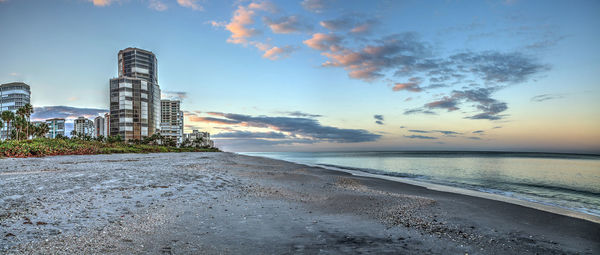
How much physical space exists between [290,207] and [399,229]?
3603mm

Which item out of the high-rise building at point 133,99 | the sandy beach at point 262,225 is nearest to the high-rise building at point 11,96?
the high-rise building at point 133,99

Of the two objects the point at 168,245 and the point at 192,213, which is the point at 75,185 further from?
the point at 168,245

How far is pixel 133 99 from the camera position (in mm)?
154500

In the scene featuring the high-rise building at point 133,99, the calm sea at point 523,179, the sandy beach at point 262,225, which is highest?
the high-rise building at point 133,99

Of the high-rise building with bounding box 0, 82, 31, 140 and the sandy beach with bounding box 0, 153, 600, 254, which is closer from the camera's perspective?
the sandy beach with bounding box 0, 153, 600, 254

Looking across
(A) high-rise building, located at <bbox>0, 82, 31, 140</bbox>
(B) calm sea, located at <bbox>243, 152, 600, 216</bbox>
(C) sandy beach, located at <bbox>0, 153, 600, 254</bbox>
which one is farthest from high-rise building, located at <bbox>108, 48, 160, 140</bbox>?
(C) sandy beach, located at <bbox>0, 153, 600, 254</bbox>

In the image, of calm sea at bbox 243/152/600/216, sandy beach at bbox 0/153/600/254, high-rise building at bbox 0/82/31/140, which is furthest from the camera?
high-rise building at bbox 0/82/31/140

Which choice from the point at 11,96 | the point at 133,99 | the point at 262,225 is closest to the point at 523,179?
the point at 262,225

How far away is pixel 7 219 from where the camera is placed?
652 centimetres

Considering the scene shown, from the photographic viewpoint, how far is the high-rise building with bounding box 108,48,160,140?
500 ft

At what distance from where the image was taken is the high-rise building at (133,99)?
152250mm

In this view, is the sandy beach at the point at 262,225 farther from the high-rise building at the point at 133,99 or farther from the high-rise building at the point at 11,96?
the high-rise building at the point at 11,96

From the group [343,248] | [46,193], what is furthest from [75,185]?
[343,248]

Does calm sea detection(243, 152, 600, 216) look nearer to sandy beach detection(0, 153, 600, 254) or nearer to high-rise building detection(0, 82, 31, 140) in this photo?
sandy beach detection(0, 153, 600, 254)
